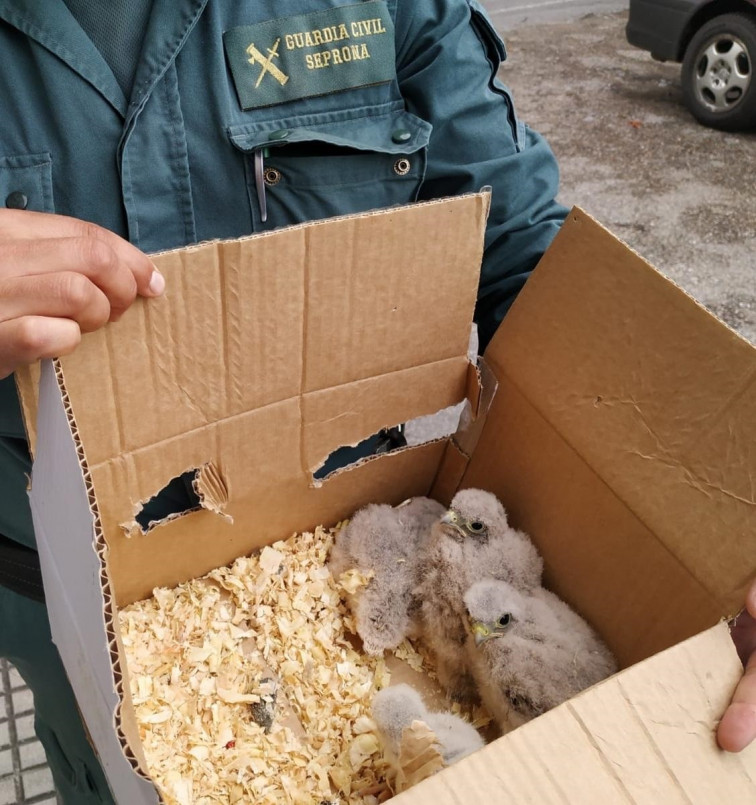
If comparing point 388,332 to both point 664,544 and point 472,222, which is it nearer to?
point 472,222

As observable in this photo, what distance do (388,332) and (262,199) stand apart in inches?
12.0

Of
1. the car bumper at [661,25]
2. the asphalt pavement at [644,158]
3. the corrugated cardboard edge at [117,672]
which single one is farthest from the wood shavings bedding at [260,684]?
the car bumper at [661,25]

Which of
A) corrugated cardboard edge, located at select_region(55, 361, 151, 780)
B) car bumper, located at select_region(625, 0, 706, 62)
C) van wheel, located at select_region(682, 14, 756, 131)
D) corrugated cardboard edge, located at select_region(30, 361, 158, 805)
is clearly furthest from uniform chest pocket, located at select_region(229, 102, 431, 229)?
car bumper, located at select_region(625, 0, 706, 62)

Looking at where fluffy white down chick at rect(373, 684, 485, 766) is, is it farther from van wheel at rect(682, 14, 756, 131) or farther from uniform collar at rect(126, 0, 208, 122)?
van wheel at rect(682, 14, 756, 131)

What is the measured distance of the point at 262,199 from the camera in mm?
1281

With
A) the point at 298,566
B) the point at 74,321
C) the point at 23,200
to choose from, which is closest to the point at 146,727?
the point at 298,566

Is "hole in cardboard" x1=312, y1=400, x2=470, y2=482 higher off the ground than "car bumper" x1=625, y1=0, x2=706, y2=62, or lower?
higher

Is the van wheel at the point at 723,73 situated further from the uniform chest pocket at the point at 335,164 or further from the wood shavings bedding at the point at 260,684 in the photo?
the wood shavings bedding at the point at 260,684

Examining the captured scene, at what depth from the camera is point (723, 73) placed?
509 cm

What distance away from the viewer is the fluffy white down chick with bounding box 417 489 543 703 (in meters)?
1.38

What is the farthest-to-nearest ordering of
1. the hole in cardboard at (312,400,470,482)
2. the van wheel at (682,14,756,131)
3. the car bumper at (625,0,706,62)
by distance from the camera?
the car bumper at (625,0,706,62) < the van wheel at (682,14,756,131) < the hole in cardboard at (312,400,470,482)

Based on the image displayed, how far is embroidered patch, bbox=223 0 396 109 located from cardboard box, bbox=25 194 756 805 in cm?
31

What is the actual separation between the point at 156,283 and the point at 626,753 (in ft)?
2.45

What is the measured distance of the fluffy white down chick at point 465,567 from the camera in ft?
4.54
